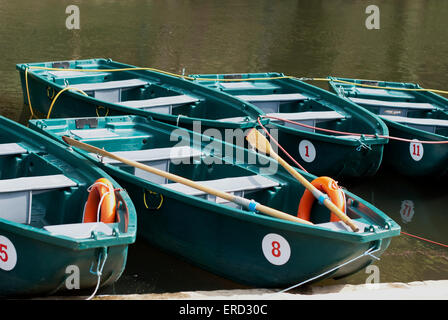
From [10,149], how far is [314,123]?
4.35 m

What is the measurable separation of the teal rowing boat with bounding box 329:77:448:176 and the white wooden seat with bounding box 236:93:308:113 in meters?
0.82

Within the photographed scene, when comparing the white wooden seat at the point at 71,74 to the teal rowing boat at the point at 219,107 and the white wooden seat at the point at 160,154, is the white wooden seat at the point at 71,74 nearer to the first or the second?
the teal rowing boat at the point at 219,107

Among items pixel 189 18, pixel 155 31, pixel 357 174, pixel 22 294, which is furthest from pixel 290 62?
pixel 22 294

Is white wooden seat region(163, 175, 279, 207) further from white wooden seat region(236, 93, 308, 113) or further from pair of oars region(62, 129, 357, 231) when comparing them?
white wooden seat region(236, 93, 308, 113)

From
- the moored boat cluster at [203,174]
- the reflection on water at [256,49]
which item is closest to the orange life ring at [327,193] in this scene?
the moored boat cluster at [203,174]

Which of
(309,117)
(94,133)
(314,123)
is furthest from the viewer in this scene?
(314,123)

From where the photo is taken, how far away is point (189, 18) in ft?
81.4

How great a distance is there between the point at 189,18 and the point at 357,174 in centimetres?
1665

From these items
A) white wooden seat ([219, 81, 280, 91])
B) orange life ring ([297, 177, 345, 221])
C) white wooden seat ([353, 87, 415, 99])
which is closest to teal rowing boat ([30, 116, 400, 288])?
orange life ring ([297, 177, 345, 221])

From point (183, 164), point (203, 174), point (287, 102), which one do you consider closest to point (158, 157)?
point (183, 164)

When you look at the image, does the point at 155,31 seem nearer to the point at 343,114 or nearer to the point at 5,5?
the point at 5,5

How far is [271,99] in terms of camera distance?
35.2 feet

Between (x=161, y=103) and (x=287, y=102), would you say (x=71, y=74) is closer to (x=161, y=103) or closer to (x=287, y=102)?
(x=161, y=103)

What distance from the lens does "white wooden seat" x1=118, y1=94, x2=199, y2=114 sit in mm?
9962
